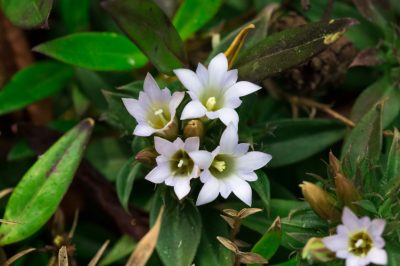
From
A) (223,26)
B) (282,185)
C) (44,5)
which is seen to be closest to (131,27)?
(44,5)

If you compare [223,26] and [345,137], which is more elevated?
[223,26]

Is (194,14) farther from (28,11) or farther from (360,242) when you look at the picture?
(360,242)

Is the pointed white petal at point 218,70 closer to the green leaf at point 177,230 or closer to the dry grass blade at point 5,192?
the green leaf at point 177,230

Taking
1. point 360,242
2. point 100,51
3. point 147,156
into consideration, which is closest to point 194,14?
point 100,51

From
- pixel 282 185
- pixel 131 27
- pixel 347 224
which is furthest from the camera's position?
pixel 282 185

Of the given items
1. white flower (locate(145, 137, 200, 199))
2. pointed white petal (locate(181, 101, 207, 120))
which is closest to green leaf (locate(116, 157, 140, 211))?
white flower (locate(145, 137, 200, 199))

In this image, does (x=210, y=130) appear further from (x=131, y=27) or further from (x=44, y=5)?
(x=44, y=5)
